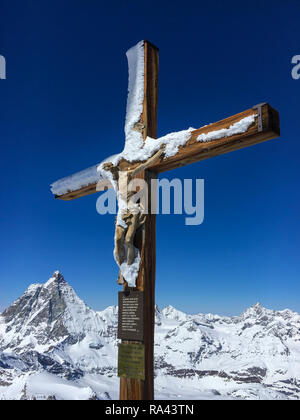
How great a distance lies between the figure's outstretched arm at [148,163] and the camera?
423 centimetres

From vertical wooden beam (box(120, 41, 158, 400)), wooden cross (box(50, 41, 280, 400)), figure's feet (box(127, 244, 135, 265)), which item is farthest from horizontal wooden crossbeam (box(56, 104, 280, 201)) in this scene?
figure's feet (box(127, 244, 135, 265))

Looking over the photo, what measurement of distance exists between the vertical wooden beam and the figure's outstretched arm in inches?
2.4

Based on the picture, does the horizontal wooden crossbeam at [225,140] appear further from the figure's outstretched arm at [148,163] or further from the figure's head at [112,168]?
the figure's head at [112,168]

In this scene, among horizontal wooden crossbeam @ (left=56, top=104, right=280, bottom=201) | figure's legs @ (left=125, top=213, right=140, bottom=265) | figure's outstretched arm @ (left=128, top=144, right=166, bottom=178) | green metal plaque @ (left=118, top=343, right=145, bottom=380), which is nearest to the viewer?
horizontal wooden crossbeam @ (left=56, top=104, right=280, bottom=201)

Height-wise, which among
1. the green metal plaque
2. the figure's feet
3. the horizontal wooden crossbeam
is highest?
the horizontal wooden crossbeam

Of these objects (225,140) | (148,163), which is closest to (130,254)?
(148,163)

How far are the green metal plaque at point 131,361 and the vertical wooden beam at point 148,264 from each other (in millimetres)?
49

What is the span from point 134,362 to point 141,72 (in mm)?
3412

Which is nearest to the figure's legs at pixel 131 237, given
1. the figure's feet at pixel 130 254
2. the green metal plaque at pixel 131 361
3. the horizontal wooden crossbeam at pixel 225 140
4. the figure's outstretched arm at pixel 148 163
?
the figure's feet at pixel 130 254

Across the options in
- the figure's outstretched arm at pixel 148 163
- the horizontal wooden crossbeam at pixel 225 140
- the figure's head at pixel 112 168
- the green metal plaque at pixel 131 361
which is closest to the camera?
the horizontal wooden crossbeam at pixel 225 140

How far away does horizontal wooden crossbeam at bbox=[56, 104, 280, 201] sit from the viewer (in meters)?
3.36

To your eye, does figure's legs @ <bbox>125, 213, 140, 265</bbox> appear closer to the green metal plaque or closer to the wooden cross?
the wooden cross
